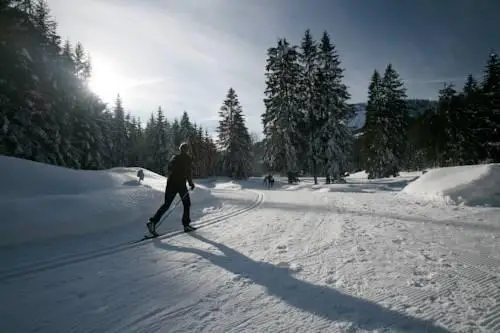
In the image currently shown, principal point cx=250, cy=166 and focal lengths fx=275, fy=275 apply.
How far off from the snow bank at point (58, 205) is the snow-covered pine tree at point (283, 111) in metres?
22.6

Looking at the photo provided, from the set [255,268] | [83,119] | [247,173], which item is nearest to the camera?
[255,268]

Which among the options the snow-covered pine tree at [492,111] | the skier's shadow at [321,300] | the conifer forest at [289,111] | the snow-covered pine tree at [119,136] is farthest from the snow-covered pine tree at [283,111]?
the snow-covered pine tree at [119,136]

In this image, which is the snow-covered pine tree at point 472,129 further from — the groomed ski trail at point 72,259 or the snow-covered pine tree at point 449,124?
the groomed ski trail at point 72,259

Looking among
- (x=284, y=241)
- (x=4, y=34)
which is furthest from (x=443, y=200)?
(x=4, y=34)

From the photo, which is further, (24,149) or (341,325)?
(24,149)

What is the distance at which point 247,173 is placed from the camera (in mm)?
Result: 46688

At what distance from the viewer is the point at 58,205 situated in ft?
23.4

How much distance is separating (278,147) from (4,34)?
2655 centimetres

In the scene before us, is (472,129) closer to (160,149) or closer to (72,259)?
(72,259)

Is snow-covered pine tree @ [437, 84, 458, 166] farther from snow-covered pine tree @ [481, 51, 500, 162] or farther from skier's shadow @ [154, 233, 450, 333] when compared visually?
skier's shadow @ [154, 233, 450, 333]

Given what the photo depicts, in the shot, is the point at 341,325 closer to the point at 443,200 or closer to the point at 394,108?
the point at 443,200

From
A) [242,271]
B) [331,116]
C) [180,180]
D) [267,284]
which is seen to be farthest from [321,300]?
[331,116]

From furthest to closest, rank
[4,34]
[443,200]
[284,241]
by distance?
[4,34]
[443,200]
[284,241]

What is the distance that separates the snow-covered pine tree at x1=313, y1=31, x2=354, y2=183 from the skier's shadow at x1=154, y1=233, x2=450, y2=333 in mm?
26890
